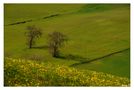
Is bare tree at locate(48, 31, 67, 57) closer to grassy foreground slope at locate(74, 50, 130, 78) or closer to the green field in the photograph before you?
the green field

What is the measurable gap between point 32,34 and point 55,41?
1.53ft

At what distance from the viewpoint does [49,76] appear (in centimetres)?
1230

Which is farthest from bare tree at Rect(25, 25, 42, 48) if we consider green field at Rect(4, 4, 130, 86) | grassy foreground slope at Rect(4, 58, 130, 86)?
grassy foreground slope at Rect(4, 58, 130, 86)

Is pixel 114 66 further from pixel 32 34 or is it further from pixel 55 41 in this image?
pixel 32 34

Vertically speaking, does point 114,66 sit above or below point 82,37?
below

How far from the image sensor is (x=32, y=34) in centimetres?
1238

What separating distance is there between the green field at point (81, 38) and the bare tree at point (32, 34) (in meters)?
0.08

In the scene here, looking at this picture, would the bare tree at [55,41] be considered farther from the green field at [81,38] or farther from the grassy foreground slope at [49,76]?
the grassy foreground slope at [49,76]

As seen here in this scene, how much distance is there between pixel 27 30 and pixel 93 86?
169cm

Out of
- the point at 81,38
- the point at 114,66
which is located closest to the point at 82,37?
the point at 81,38

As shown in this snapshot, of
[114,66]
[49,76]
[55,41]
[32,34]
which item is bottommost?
[49,76]

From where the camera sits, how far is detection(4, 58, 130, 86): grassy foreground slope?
12.3 meters

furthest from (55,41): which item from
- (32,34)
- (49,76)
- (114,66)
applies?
(114,66)

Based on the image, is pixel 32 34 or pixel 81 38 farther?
pixel 81 38
